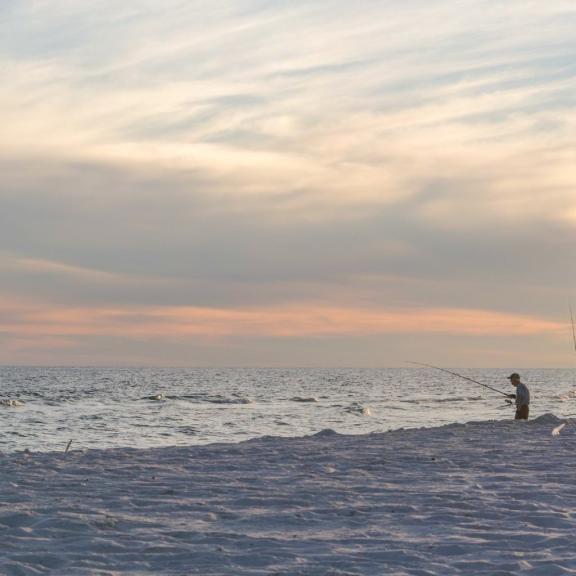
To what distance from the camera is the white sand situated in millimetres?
7234

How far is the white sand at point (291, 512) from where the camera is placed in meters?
7.23

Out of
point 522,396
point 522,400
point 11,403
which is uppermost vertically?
point 522,396

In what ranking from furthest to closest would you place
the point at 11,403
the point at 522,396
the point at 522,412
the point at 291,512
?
the point at 11,403 → the point at 522,412 → the point at 522,396 → the point at 291,512

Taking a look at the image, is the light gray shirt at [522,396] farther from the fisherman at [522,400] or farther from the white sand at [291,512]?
the white sand at [291,512]

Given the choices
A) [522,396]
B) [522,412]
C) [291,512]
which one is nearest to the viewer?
[291,512]

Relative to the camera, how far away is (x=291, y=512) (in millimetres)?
9328

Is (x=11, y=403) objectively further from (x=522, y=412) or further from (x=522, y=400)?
(x=522, y=400)

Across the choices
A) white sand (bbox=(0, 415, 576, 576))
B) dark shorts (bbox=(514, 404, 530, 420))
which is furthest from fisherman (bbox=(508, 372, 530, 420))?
white sand (bbox=(0, 415, 576, 576))

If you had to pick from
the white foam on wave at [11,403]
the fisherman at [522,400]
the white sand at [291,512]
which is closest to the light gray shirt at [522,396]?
the fisherman at [522,400]

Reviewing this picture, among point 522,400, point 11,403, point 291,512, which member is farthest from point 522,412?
point 11,403

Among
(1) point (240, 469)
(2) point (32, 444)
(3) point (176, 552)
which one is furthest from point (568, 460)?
(2) point (32, 444)

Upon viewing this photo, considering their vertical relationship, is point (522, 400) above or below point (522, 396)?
below

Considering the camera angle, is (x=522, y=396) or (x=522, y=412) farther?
(x=522, y=412)

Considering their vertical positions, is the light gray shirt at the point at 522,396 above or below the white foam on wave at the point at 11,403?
above
